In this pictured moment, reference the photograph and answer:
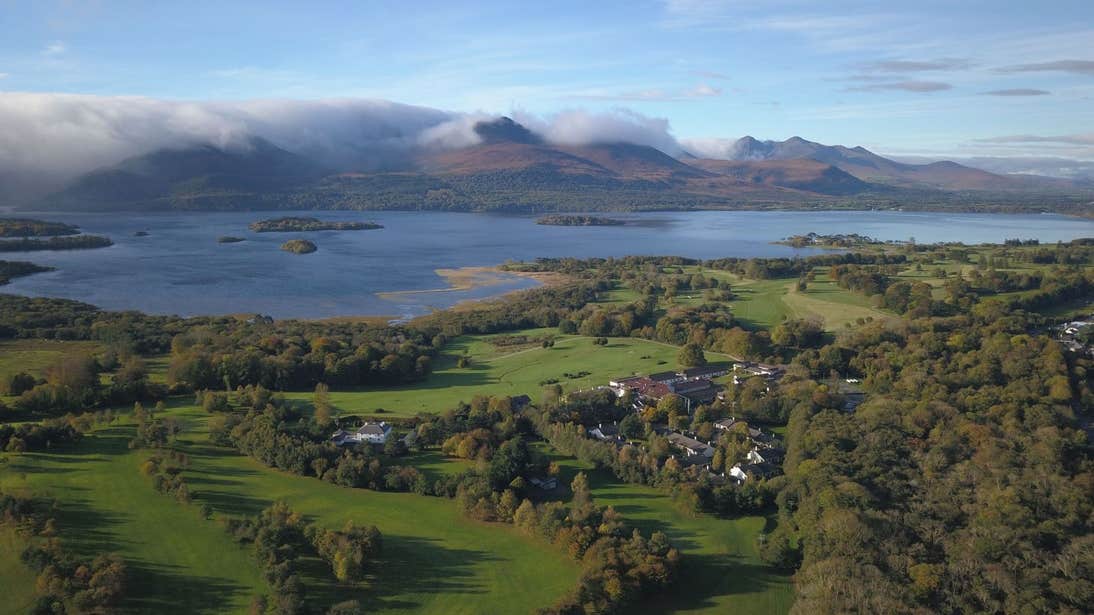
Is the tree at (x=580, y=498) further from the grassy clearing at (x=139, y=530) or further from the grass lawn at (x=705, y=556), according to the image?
the grassy clearing at (x=139, y=530)

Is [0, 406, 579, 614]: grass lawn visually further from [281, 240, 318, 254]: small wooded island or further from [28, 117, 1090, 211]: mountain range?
[28, 117, 1090, 211]: mountain range

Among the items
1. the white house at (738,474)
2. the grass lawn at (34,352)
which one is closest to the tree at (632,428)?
the white house at (738,474)

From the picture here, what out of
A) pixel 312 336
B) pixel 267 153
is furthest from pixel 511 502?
pixel 267 153

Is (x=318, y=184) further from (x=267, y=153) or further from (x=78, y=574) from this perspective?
(x=78, y=574)

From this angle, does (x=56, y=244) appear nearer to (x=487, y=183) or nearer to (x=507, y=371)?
(x=507, y=371)

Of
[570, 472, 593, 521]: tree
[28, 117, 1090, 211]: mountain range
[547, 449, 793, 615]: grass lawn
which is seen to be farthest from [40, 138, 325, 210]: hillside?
[547, 449, 793, 615]: grass lawn

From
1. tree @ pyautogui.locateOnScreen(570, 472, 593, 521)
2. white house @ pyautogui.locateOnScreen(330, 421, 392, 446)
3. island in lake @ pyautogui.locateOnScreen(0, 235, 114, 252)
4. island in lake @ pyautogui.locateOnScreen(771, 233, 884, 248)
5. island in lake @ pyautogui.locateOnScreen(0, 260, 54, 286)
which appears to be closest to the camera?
tree @ pyautogui.locateOnScreen(570, 472, 593, 521)
